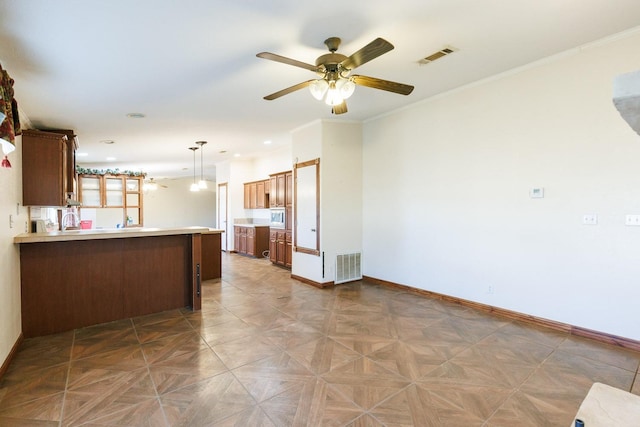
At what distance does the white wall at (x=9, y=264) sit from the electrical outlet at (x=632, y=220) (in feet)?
18.0

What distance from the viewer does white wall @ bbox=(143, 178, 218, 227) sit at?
13.2 meters

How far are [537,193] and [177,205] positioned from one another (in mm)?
13361

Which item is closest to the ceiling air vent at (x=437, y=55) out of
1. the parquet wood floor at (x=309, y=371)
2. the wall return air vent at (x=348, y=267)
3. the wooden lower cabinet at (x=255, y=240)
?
the parquet wood floor at (x=309, y=371)

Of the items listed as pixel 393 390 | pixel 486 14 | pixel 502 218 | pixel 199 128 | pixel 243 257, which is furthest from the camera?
pixel 243 257

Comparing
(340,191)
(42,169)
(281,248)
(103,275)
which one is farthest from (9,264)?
(281,248)

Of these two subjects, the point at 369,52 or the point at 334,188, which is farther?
the point at 334,188

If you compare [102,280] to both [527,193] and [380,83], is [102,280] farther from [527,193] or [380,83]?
[527,193]

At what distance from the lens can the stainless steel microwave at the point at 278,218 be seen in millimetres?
7180

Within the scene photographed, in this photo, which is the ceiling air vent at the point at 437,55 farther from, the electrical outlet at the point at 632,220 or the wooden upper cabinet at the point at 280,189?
the wooden upper cabinet at the point at 280,189

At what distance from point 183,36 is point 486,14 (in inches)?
97.8

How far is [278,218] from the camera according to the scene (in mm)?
7348

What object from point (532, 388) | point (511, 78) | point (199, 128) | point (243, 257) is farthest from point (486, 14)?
point (243, 257)

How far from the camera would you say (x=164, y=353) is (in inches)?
114

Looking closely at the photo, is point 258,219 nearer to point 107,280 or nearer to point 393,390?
point 107,280
